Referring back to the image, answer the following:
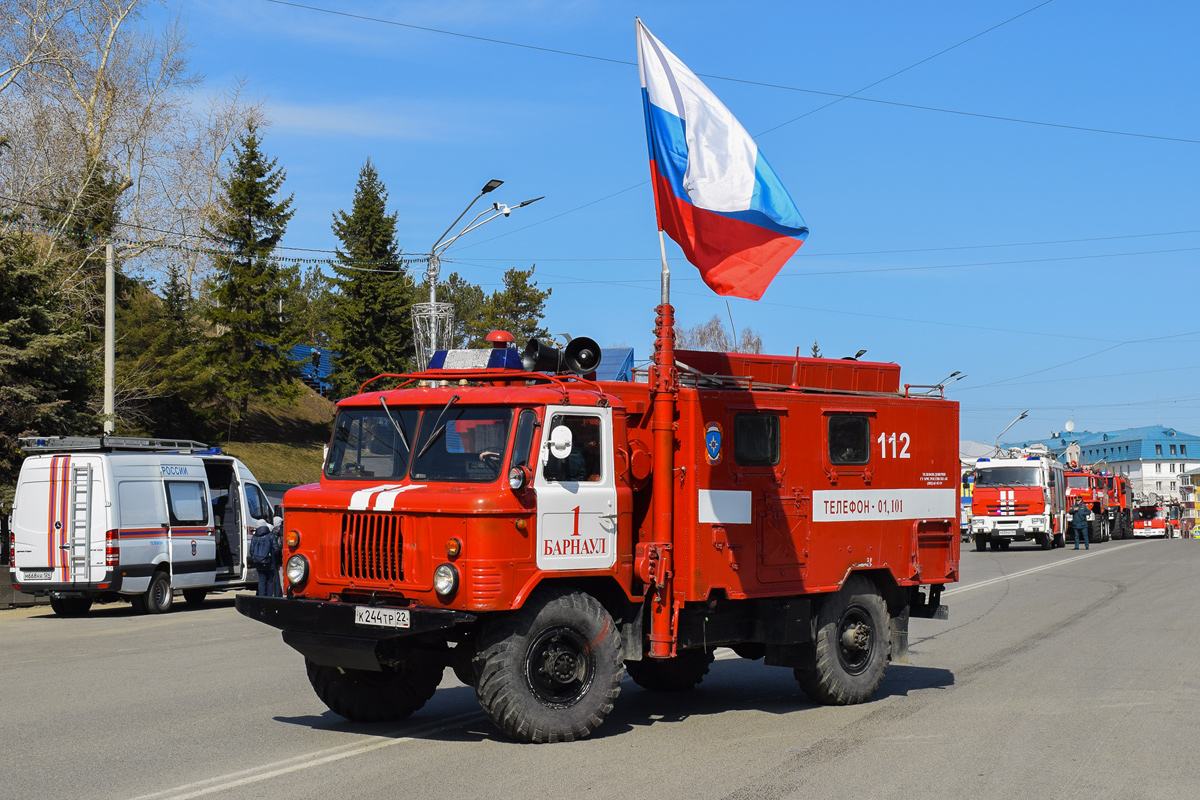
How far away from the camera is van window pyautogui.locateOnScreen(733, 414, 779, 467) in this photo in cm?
889

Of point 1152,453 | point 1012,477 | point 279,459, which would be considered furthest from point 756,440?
point 1152,453

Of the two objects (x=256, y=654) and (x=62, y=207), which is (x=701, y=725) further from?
(x=62, y=207)

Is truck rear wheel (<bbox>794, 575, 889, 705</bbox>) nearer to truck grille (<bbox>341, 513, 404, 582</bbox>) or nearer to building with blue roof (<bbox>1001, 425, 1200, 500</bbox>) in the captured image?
truck grille (<bbox>341, 513, 404, 582</bbox>)

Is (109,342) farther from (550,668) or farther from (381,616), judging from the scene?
(550,668)

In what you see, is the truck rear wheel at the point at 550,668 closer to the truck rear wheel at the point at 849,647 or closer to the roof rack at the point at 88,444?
the truck rear wheel at the point at 849,647

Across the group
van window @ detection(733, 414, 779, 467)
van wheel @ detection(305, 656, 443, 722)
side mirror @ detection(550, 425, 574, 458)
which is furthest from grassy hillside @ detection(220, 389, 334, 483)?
side mirror @ detection(550, 425, 574, 458)

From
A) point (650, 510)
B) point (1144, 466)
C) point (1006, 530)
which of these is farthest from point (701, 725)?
point (1144, 466)

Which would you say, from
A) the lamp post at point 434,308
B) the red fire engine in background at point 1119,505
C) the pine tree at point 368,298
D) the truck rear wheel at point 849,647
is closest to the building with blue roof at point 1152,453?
the red fire engine in background at point 1119,505

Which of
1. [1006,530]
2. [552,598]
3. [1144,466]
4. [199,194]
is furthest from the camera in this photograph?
[1144,466]

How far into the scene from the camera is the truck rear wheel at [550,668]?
745 centimetres

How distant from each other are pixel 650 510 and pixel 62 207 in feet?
104

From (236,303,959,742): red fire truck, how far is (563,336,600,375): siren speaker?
0.06 feet

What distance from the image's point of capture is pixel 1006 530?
124ft

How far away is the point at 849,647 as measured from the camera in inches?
380
